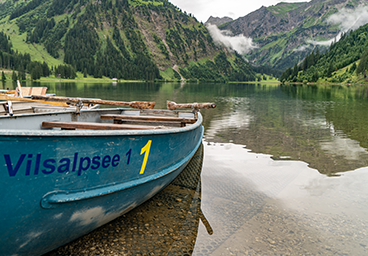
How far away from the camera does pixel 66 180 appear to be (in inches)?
175

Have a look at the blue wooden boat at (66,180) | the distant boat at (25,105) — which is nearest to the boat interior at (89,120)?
the distant boat at (25,105)

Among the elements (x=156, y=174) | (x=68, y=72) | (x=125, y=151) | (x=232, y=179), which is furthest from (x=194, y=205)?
(x=68, y=72)

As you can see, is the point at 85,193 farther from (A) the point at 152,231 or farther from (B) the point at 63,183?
(A) the point at 152,231

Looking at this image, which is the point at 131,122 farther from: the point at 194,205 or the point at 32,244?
the point at 32,244

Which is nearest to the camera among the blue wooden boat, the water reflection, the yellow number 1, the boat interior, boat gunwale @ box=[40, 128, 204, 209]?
the blue wooden boat

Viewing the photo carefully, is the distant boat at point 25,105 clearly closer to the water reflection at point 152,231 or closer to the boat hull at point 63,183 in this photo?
the boat hull at point 63,183

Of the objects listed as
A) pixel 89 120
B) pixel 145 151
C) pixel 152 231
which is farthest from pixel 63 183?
pixel 89 120

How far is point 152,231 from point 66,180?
8.12 feet

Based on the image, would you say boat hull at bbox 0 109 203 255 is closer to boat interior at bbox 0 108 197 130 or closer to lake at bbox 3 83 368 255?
lake at bbox 3 83 368 255

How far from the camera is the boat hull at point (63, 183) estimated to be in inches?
156

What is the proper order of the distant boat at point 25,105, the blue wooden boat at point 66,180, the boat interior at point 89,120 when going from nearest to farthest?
the blue wooden boat at point 66,180, the boat interior at point 89,120, the distant boat at point 25,105

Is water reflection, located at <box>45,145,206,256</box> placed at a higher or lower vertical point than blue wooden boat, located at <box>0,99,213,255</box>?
lower

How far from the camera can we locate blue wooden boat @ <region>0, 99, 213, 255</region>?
13.0 ft

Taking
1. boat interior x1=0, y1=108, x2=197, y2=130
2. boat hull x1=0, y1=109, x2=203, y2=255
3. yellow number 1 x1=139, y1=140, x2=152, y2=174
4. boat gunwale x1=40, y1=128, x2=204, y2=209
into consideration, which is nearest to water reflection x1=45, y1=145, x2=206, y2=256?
boat hull x1=0, y1=109, x2=203, y2=255
